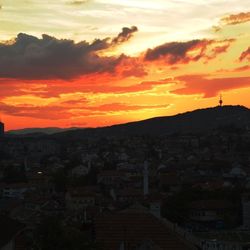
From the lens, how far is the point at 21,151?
186000mm

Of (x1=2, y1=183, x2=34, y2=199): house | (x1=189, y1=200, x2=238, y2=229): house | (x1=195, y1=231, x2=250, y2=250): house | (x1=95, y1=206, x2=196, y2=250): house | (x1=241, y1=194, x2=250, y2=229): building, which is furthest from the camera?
(x1=2, y1=183, x2=34, y2=199): house

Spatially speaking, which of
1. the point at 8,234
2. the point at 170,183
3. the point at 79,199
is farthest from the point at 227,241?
the point at 170,183

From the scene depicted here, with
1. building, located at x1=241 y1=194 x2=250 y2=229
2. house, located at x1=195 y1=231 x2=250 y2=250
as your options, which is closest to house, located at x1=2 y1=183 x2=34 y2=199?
building, located at x1=241 y1=194 x2=250 y2=229

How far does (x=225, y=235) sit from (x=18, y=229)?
2389 centimetres

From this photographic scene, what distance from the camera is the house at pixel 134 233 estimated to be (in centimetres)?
1731

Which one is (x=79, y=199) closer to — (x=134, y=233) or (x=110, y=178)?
(x=110, y=178)

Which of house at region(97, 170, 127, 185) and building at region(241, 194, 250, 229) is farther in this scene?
house at region(97, 170, 127, 185)

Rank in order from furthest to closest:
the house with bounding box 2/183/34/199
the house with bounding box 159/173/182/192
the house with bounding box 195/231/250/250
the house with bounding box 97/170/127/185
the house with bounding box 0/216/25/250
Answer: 1. the house with bounding box 97/170/127/185
2. the house with bounding box 159/173/182/192
3. the house with bounding box 2/183/34/199
4. the house with bounding box 195/231/250/250
5. the house with bounding box 0/216/25/250

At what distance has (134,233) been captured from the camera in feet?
58.4

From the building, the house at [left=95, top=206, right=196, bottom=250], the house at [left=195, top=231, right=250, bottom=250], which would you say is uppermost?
the house at [left=95, top=206, right=196, bottom=250]

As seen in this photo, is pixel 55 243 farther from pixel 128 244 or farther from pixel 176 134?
pixel 176 134

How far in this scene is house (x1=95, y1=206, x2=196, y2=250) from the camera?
17312 millimetres

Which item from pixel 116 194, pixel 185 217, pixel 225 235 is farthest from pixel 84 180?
pixel 225 235

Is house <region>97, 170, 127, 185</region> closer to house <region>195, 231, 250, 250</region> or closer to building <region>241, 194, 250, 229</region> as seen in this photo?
building <region>241, 194, 250, 229</region>
